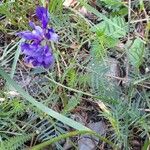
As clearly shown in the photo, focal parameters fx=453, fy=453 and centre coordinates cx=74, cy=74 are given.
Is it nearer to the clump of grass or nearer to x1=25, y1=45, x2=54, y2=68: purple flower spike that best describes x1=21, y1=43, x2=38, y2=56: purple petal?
x1=25, y1=45, x2=54, y2=68: purple flower spike

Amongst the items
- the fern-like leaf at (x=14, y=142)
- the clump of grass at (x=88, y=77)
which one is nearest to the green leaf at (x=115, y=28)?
the clump of grass at (x=88, y=77)

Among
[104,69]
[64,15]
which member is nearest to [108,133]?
[104,69]

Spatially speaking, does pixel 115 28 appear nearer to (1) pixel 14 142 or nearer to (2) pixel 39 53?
(2) pixel 39 53

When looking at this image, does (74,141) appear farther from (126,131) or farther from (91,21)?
(91,21)

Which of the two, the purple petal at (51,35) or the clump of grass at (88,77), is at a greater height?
the purple petal at (51,35)

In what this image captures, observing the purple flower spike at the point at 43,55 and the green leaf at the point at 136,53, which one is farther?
the green leaf at the point at 136,53

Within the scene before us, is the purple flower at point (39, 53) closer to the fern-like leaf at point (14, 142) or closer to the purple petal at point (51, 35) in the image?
the purple petal at point (51, 35)

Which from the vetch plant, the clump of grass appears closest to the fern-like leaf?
the clump of grass

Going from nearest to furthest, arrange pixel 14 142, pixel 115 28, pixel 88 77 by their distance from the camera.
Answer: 1. pixel 14 142
2. pixel 88 77
3. pixel 115 28

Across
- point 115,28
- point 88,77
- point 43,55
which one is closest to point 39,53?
point 43,55
